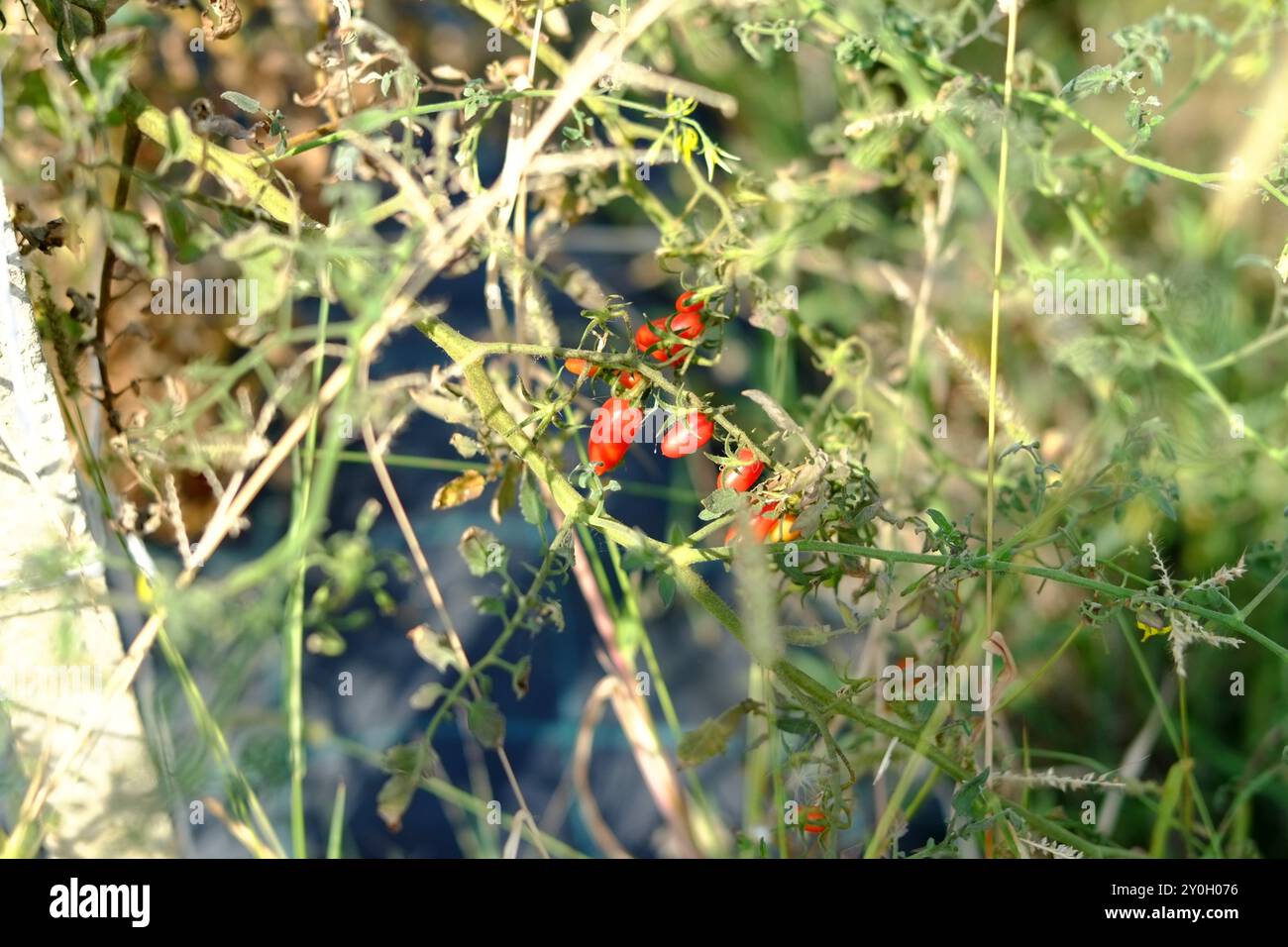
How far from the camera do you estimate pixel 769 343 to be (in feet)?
4.20

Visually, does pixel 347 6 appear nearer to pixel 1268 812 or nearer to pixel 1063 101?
pixel 1063 101

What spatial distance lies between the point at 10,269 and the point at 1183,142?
114 cm

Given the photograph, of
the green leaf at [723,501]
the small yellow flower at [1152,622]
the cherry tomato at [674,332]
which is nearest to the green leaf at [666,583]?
the green leaf at [723,501]

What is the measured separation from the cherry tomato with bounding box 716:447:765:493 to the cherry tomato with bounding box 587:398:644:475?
0.07 meters

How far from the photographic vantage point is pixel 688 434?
780 mm

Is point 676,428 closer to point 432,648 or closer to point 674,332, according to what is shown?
point 674,332

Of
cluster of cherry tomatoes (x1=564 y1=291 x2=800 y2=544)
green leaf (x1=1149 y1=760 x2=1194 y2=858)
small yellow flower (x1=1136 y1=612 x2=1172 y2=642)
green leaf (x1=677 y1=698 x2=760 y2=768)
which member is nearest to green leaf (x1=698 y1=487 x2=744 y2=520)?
cluster of cherry tomatoes (x1=564 y1=291 x2=800 y2=544)

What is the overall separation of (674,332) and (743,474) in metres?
0.10

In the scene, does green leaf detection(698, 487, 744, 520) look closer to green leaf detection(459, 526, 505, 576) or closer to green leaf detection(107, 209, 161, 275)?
green leaf detection(459, 526, 505, 576)

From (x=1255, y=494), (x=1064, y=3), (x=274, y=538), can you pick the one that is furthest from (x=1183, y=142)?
(x=274, y=538)

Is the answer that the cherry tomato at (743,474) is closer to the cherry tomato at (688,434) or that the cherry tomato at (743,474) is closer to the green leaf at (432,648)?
the cherry tomato at (688,434)

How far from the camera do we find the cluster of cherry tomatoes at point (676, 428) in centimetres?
77

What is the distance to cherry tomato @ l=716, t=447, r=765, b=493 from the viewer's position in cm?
78

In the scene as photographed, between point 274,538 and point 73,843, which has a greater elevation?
point 274,538
